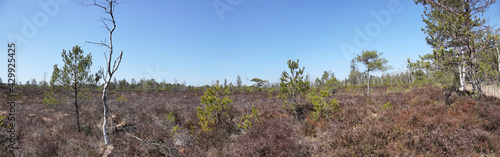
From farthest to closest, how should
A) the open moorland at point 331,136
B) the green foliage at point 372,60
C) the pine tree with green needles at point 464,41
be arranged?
the green foliage at point 372,60, the pine tree with green needles at point 464,41, the open moorland at point 331,136

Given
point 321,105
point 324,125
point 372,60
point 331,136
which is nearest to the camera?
point 331,136

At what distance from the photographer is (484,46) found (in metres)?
6.43

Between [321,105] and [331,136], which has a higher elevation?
[321,105]

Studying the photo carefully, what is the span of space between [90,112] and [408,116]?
1745 centimetres

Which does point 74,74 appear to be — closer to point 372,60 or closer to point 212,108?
point 212,108

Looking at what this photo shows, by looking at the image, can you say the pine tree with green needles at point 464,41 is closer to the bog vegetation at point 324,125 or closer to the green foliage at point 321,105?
the bog vegetation at point 324,125

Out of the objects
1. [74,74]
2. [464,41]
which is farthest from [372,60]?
[74,74]

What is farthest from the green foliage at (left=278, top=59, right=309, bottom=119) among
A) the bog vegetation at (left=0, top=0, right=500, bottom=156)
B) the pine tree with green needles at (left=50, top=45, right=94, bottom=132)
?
the pine tree with green needles at (left=50, top=45, right=94, bottom=132)

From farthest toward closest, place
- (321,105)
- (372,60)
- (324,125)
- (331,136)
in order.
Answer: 1. (372,60)
2. (321,105)
3. (324,125)
4. (331,136)

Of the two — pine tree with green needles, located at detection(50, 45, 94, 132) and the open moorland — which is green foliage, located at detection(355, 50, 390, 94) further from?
pine tree with green needles, located at detection(50, 45, 94, 132)

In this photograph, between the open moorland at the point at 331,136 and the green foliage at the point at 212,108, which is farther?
the green foliage at the point at 212,108

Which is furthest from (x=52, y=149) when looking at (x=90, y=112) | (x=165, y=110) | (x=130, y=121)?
(x=90, y=112)

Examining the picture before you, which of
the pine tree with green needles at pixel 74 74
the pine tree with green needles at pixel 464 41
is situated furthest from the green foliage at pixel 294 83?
the pine tree with green needles at pixel 74 74

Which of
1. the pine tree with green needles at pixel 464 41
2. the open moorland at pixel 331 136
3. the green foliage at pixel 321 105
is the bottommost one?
the open moorland at pixel 331 136
